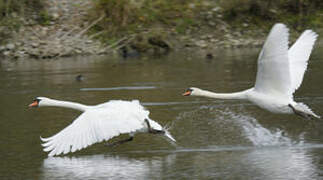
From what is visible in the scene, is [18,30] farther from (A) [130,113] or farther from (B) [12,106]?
(A) [130,113]

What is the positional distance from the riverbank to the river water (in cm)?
588

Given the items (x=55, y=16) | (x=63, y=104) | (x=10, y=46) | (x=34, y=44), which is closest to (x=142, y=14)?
(x=55, y=16)

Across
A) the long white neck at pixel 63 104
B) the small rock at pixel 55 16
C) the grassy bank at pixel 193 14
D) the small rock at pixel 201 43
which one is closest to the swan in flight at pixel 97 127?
the long white neck at pixel 63 104

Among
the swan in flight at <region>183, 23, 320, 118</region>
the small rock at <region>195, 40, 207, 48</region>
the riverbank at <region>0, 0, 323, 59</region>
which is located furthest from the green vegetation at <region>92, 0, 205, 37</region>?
the swan in flight at <region>183, 23, 320, 118</region>

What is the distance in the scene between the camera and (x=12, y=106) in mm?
14578

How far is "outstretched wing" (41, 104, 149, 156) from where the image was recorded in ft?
30.1

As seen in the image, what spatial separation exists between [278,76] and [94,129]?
293cm

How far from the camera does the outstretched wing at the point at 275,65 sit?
30.7ft

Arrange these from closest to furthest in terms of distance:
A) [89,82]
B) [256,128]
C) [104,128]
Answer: [104,128], [256,128], [89,82]

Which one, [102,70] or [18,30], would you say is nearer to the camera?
[102,70]

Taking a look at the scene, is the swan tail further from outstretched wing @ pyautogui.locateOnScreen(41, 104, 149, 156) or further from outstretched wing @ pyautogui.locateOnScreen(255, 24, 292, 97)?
outstretched wing @ pyautogui.locateOnScreen(41, 104, 149, 156)

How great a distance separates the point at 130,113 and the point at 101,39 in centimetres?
1817

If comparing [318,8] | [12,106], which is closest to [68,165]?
[12,106]

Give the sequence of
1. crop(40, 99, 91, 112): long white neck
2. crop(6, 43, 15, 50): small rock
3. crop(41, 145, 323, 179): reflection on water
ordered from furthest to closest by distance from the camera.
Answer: crop(6, 43, 15, 50): small rock < crop(40, 99, 91, 112): long white neck < crop(41, 145, 323, 179): reflection on water
